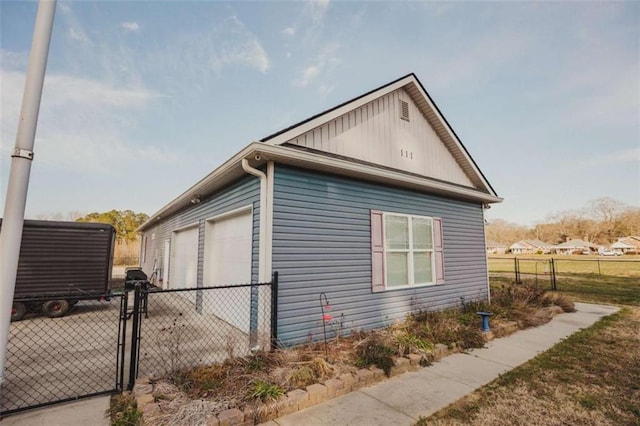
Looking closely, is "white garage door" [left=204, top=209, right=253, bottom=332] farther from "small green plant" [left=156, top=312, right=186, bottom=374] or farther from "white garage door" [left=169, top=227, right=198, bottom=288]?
"white garage door" [left=169, top=227, right=198, bottom=288]

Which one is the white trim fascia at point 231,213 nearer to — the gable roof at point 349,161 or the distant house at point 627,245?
the gable roof at point 349,161

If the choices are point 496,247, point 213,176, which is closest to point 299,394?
point 213,176

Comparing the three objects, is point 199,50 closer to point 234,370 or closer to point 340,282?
point 340,282

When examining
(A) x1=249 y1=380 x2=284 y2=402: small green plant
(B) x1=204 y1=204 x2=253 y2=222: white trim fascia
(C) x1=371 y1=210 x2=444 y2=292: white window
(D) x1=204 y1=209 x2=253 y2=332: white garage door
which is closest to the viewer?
(A) x1=249 y1=380 x2=284 y2=402: small green plant

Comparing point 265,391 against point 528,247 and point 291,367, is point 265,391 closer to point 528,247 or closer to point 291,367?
point 291,367

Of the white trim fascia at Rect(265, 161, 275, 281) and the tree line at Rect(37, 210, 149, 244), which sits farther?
the tree line at Rect(37, 210, 149, 244)

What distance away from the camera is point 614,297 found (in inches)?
396

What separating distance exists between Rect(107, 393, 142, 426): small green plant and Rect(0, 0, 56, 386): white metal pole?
107 centimetres

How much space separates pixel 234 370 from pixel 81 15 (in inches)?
237

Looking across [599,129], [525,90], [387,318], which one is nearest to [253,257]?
[387,318]

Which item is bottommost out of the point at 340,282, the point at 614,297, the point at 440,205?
the point at 614,297

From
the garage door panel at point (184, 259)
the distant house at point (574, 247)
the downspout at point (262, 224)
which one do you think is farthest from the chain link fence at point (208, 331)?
the distant house at point (574, 247)

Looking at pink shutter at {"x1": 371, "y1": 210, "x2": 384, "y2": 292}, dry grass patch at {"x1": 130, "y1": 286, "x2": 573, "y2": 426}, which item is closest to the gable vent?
pink shutter at {"x1": 371, "y1": 210, "x2": 384, "y2": 292}

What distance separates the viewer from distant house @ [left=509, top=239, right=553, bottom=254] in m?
68.3
